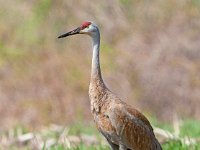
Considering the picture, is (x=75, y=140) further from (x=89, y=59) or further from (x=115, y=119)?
(x=89, y=59)

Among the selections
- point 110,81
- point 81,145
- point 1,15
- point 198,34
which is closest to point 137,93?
point 110,81

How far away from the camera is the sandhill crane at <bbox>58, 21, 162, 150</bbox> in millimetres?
9258

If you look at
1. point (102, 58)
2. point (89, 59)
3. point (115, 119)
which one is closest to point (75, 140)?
point (115, 119)

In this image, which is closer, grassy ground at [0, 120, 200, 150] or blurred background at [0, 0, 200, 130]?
grassy ground at [0, 120, 200, 150]

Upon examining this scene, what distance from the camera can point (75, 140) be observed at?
13.4 metres

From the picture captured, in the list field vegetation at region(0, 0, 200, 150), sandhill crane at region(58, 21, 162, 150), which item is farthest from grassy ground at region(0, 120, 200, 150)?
field vegetation at region(0, 0, 200, 150)

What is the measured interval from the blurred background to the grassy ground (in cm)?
443

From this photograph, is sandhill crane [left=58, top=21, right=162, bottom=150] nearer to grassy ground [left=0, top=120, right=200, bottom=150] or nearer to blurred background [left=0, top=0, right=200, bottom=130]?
grassy ground [left=0, top=120, right=200, bottom=150]

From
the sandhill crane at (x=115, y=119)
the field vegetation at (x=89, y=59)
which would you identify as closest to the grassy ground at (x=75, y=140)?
the sandhill crane at (x=115, y=119)

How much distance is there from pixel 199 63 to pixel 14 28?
4665 mm

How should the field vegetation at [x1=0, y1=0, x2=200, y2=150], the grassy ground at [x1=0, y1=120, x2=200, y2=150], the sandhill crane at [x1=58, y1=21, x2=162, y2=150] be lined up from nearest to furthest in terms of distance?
the sandhill crane at [x1=58, y1=21, x2=162, y2=150] < the grassy ground at [x1=0, y1=120, x2=200, y2=150] < the field vegetation at [x1=0, y1=0, x2=200, y2=150]

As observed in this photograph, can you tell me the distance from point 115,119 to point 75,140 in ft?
13.7

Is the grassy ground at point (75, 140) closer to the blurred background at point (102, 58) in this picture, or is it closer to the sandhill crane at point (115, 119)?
the sandhill crane at point (115, 119)

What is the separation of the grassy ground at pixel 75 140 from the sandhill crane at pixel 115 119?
1.10 m
